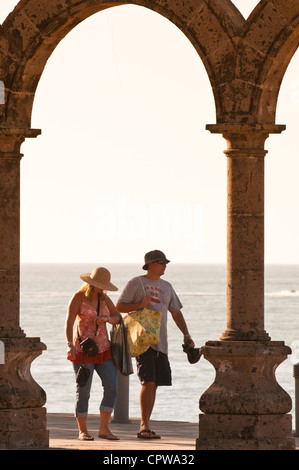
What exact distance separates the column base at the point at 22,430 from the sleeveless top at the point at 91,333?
68cm

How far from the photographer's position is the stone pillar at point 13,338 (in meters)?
12.0

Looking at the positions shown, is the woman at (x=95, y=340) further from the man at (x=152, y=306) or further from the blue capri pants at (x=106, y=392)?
the man at (x=152, y=306)

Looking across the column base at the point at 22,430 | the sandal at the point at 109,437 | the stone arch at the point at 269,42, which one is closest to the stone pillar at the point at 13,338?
the column base at the point at 22,430

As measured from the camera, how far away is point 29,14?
1231 cm

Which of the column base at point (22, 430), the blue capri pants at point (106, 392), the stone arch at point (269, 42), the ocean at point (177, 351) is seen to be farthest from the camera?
the ocean at point (177, 351)

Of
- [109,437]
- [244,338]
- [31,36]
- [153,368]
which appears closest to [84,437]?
[109,437]

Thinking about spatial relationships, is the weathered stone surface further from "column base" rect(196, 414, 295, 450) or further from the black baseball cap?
the black baseball cap

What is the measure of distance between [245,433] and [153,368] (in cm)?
132

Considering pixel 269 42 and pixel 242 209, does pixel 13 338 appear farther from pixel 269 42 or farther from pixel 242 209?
pixel 269 42

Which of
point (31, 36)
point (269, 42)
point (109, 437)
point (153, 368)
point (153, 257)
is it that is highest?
point (31, 36)

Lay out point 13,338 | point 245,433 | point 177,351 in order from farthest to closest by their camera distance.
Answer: point 177,351, point 13,338, point 245,433

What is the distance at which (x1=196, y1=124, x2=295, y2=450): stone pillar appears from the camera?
11.6 m

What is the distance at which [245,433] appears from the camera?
1154cm

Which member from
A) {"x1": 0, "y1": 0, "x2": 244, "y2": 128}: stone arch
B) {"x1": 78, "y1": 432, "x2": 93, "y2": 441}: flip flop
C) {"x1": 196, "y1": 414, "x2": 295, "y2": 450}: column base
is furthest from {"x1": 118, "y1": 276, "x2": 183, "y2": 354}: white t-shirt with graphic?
{"x1": 0, "y1": 0, "x2": 244, "y2": 128}: stone arch
